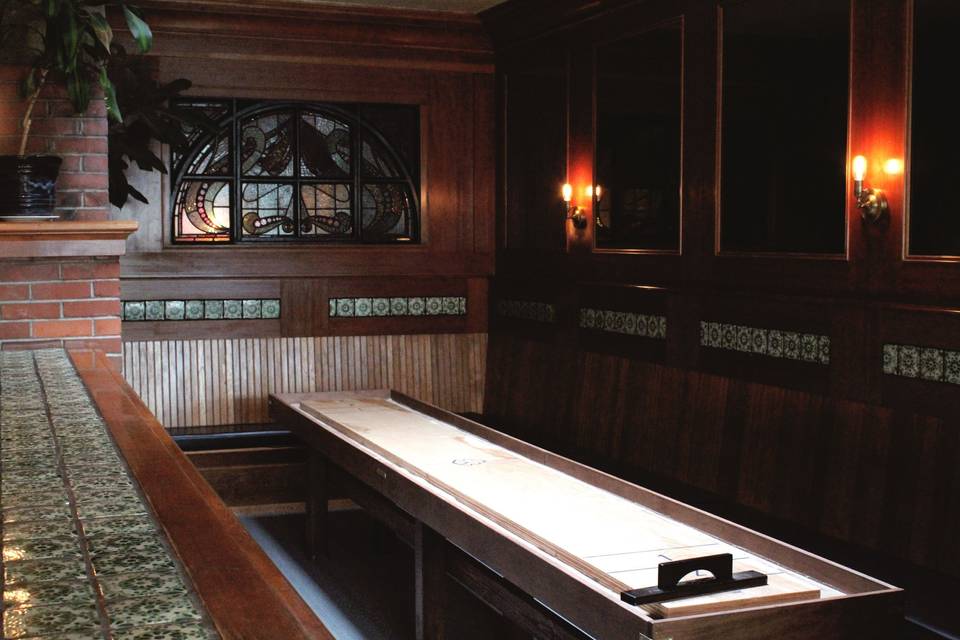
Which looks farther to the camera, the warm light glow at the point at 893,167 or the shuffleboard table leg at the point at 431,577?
the warm light glow at the point at 893,167

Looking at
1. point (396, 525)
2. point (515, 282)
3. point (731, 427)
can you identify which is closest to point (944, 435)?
point (731, 427)

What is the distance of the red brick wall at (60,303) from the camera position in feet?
15.0

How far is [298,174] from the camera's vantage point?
755 cm

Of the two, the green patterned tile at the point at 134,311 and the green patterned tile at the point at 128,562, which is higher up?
the green patterned tile at the point at 134,311

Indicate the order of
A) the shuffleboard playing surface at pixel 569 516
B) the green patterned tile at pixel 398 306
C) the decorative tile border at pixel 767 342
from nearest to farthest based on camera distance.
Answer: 1. the shuffleboard playing surface at pixel 569 516
2. the decorative tile border at pixel 767 342
3. the green patterned tile at pixel 398 306

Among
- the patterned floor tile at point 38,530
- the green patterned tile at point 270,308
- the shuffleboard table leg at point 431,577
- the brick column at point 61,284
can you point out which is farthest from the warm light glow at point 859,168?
the green patterned tile at point 270,308

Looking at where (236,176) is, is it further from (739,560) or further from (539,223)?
(739,560)

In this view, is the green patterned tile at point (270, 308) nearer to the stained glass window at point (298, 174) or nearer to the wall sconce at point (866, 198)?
the stained glass window at point (298, 174)

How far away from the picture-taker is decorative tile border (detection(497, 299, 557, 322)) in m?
7.17

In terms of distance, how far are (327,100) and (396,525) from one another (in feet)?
12.1

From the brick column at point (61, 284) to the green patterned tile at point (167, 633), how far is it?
134 inches

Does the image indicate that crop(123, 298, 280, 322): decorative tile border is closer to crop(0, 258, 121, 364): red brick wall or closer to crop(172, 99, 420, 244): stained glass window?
crop(172, 99, 420, 244): stained glass window

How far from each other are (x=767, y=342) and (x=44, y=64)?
11.0ft

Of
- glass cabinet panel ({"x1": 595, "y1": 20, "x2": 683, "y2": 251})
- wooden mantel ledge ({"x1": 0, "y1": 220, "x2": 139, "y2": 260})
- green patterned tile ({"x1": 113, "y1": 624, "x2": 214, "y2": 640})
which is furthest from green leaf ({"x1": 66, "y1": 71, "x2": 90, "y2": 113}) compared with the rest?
green patterned tile ({"x1": 113, "y1": 624, "x2": 214, "y2": 640})
